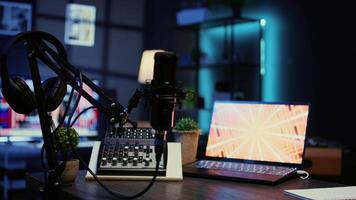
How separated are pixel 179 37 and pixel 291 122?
3.65m

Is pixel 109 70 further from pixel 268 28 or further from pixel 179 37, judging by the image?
pixel 268 28

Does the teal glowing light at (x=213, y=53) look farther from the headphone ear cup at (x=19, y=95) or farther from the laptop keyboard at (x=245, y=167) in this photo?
the headphone ear cup at (x=19, y=95)

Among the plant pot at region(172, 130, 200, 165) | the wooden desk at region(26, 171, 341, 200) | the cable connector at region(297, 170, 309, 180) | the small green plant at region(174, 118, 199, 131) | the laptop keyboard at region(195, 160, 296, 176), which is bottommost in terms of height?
the wooden desk at region(26, 171, 341, 200)

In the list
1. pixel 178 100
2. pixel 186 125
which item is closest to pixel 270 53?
pixel 186 125

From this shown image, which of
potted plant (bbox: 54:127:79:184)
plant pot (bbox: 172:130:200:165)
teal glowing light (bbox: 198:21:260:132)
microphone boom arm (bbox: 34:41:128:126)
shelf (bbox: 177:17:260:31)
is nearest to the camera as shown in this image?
microphone boom arm (bbox: 34:41:128:126)

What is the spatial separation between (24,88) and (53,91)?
0.08 meters

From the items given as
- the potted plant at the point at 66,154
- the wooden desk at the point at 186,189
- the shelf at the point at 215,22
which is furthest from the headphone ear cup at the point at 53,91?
the shelf at the point at 215,22

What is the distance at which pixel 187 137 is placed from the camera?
154 cm

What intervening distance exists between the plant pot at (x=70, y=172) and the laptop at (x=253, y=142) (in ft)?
1.10

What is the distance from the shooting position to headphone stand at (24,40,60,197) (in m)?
0.99

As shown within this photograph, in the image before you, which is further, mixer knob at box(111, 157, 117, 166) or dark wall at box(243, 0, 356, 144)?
dark wall at box(243, 0, 356, 144)

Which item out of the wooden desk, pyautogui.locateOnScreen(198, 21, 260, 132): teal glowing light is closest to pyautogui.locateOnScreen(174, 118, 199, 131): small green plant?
the wooden desk

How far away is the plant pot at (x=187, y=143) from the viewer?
1.53 m

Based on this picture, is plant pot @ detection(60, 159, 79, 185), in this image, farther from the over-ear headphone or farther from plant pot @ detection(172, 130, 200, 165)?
plant pot @ detection(172, 130, 200, 165)
